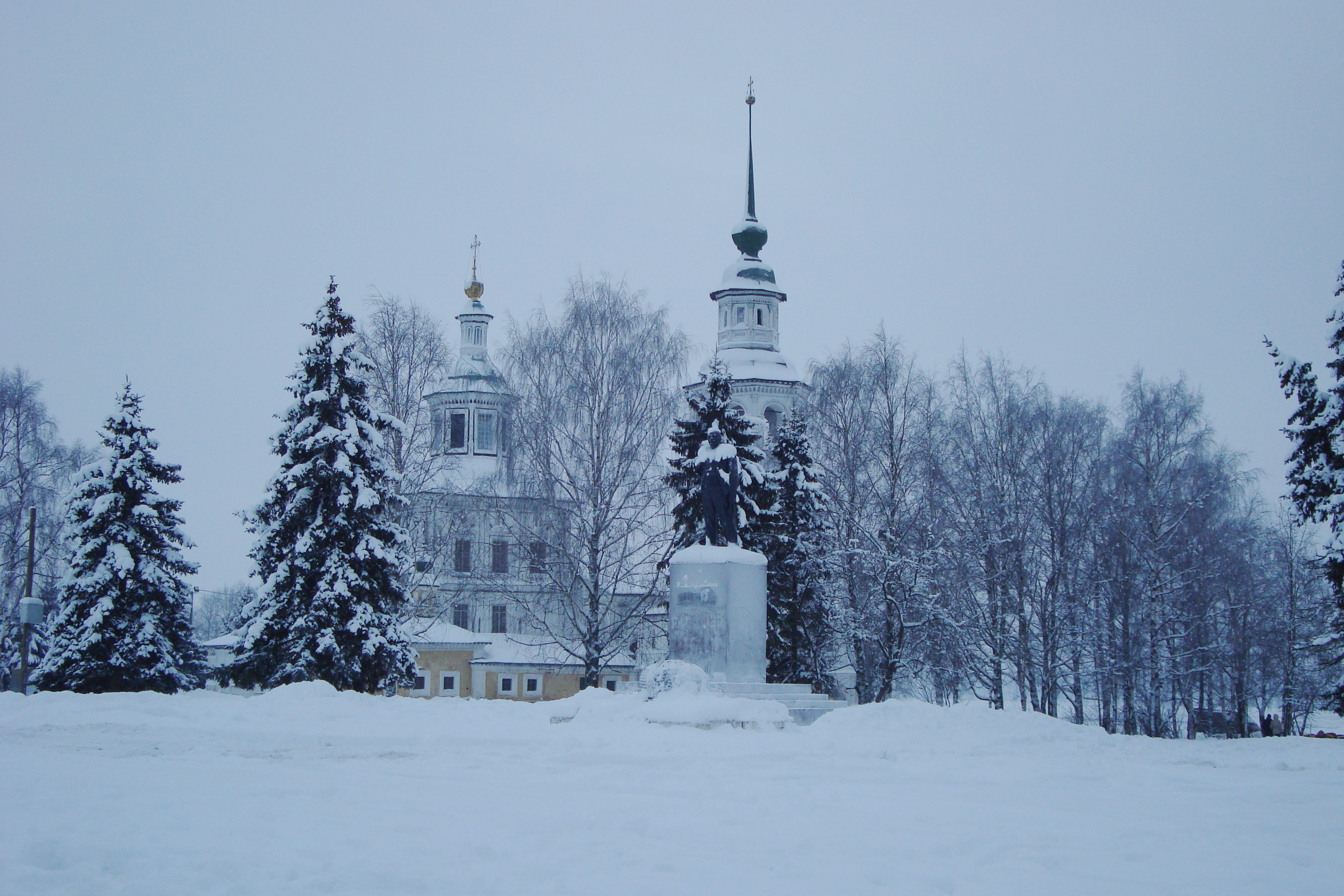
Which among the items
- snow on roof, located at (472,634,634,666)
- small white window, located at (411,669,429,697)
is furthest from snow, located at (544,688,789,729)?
small white window, located at (411,669,429,697)

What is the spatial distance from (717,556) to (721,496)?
44.8 inches

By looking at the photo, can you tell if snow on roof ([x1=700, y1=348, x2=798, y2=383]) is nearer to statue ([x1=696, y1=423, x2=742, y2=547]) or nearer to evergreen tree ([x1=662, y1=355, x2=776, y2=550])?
evergreen tree ([x1=662, y1=355, x2=776, y2=550])

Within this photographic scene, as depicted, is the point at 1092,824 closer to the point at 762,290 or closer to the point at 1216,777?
the point at 1216,777

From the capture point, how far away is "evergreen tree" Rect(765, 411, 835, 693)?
2577 cm

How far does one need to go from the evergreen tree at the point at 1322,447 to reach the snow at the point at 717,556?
9.13 metres

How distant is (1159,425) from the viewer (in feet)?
89.6

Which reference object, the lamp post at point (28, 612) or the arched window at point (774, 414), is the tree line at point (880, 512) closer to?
the lamp post at point (28, 612)

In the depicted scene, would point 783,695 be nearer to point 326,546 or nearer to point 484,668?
point 326,546

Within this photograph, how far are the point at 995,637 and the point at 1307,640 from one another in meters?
10.1

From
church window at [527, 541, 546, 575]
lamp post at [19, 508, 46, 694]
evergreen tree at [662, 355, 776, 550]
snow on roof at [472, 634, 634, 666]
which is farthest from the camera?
snow on roof at [472, 634, 634, 666]

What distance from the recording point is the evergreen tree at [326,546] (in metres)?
19.3

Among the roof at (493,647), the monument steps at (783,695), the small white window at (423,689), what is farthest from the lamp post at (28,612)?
the roof at (493,647)

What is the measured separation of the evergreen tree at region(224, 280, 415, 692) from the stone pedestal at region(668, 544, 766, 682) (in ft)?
17.3

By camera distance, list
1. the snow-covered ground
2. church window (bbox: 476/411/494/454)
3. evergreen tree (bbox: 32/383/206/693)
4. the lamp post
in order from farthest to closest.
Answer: church window (bbox: 476/411/494/454)
evergreen tree (bbox: 32/383/206/693)
the lamp post
the snow-covered ground
